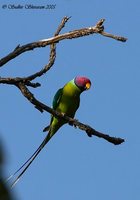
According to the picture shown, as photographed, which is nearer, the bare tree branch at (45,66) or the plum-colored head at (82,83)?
the bare tree branch at (45,66)

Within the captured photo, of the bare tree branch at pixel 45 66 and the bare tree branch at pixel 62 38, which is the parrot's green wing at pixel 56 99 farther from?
the bare tree branch at pixel 62 38

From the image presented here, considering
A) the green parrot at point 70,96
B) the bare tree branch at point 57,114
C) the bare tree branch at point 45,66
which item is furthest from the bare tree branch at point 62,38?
the green parrot at point 70,96

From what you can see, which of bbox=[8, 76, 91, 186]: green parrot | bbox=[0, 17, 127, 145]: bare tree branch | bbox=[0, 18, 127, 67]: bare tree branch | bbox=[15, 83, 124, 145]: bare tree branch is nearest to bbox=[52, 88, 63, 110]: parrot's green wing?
bbox=[8, 76, 91, 186]: green parrot

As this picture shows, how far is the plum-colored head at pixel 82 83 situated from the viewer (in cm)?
542

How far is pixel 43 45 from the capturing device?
78.6 inches

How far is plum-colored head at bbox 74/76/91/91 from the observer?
5.42 meters

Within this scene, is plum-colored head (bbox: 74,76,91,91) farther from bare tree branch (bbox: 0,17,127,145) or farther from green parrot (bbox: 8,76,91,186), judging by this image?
bare tree branch (bbox: 0,17,127,145)

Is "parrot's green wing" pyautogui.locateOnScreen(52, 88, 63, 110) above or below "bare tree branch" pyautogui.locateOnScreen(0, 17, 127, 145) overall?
above

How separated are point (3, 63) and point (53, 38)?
1.13 feet

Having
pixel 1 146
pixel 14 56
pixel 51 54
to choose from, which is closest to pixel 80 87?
pixel 51 54

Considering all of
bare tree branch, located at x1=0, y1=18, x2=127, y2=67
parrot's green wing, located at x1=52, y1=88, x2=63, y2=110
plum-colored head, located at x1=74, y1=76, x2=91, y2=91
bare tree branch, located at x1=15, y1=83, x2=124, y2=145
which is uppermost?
plum-colored head, located at x1=74, y1=76, x2=91, y2=91

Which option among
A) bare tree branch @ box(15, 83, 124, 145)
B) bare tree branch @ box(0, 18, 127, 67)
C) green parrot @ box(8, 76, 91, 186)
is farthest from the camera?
green parrot @ box(8, 76, 91, 186)

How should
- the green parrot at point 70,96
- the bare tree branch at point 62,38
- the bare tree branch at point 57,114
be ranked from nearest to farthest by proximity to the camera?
the bare tree branch at point 62,38 < the bare tree branch at point 57,114 < the green parrot at point 70,96

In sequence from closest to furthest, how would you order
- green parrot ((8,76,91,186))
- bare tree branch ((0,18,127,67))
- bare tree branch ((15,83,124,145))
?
bare tree branch ((0,18,127,67)) → bare tree branch ((15,83,124,145)) → green parrot ((8,76,91,186))
